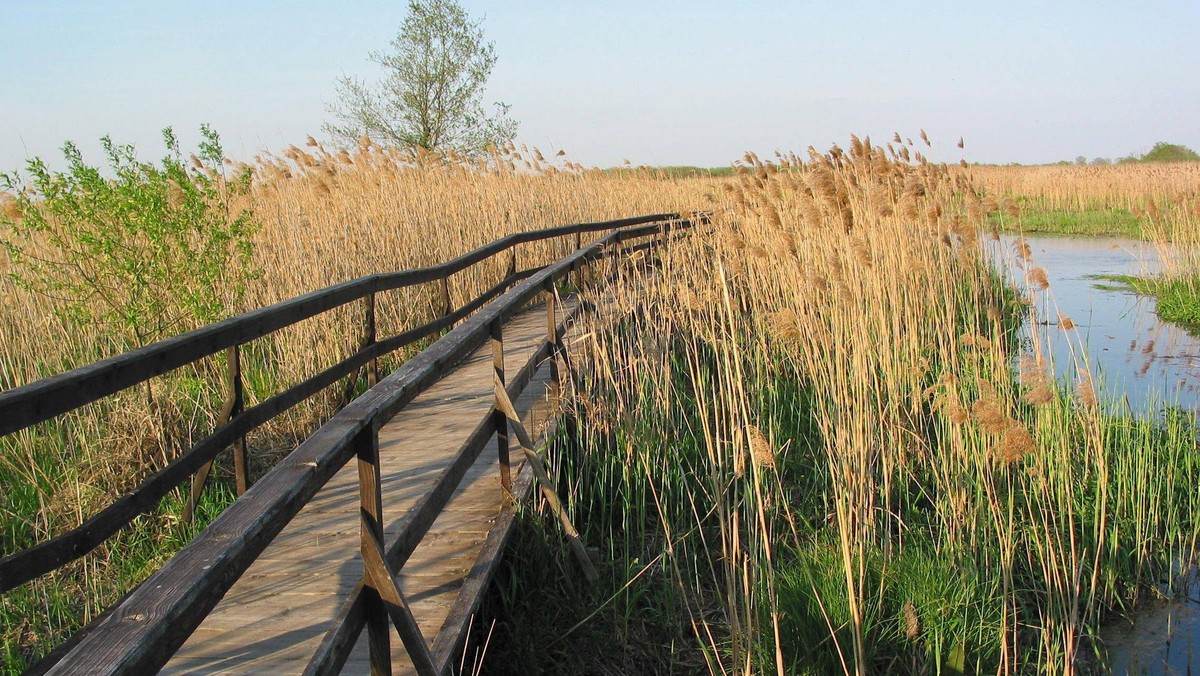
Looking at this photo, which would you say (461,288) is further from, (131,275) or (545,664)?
(545,664)

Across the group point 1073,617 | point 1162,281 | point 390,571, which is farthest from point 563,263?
point 1162,281

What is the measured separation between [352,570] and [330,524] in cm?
52

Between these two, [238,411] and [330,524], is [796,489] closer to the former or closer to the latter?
[330,524]

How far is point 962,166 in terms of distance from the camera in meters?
8.04

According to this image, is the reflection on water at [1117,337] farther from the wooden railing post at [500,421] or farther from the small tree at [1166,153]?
the small tree at [1166,153]

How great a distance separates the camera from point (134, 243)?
5406mm

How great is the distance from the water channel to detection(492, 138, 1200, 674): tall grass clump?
0.53 ft

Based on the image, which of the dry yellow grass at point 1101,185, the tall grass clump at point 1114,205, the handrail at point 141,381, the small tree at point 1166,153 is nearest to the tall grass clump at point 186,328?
the handrail at point 141,381

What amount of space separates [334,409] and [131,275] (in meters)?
1.30

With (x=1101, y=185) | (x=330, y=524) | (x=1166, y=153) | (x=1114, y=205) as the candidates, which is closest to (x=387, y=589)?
(x=330, y=524)

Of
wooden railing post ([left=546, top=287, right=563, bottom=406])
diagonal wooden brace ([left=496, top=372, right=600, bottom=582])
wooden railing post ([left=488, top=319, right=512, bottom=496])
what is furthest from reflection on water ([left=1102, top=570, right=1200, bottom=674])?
wooden railing post ([left=546, top=287, right=563, bottom=406])

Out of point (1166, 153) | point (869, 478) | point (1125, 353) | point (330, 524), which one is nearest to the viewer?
point (869, 478)

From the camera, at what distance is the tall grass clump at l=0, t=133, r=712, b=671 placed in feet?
13.5

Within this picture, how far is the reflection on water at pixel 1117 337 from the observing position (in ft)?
22.4
